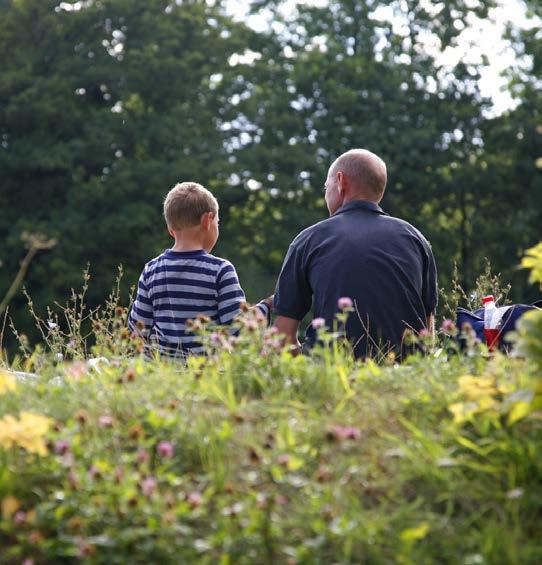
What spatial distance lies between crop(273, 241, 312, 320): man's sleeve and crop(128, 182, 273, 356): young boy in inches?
7.1

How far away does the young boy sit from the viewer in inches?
228

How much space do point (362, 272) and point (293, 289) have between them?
1.42 feet

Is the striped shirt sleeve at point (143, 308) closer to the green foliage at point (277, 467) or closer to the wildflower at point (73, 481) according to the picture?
the green foliage at point (277, 467)

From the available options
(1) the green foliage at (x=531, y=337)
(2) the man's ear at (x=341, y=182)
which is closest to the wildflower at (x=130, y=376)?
(1) the green foliage at (x=531, y=337)

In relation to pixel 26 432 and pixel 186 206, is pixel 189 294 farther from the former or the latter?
pixel 26 432

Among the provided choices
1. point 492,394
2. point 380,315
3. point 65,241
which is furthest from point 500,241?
point 492,394

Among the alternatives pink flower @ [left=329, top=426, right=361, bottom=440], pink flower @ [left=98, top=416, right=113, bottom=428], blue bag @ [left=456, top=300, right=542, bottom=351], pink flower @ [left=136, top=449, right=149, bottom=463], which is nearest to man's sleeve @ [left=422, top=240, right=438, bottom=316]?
blue bag @ [left=456, top=300, right=542, bottom=351]

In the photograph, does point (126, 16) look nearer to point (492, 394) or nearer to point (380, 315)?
point (380, 315)

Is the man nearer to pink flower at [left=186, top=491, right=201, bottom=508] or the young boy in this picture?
the young boy

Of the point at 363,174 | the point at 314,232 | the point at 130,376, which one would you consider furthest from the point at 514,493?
the point at 363,174

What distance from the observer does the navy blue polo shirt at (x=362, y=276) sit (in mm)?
5289

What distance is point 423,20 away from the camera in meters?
25.9

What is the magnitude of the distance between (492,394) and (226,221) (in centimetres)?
2183

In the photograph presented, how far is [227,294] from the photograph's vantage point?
585 centimetres
